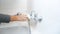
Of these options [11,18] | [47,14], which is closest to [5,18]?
[11,18]

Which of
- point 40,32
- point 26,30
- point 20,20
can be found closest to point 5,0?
point 20,20

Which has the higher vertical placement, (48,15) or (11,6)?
(11,6)

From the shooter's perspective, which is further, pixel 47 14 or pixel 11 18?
pixel 47 14

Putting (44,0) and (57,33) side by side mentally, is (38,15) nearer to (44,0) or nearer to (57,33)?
(44,0)

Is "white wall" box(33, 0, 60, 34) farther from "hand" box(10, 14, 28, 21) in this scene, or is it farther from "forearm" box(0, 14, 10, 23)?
"forearm" box(0, 14, 10, 23)

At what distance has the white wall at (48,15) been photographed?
1011mm

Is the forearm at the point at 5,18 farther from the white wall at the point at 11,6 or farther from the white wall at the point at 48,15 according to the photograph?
the white wall at the point at 48,15

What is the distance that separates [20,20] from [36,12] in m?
0.20

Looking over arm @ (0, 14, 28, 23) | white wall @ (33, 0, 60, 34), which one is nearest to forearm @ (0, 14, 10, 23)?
arm @ (0, 14, 28, 23)

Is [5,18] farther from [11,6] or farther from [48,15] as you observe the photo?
[48,15]

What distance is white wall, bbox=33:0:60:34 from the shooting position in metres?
1.01

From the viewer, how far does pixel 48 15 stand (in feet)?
3.45

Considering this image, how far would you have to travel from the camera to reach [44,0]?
1.02 m

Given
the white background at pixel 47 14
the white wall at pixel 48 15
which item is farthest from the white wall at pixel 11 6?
the white wall at pixel 48 15
